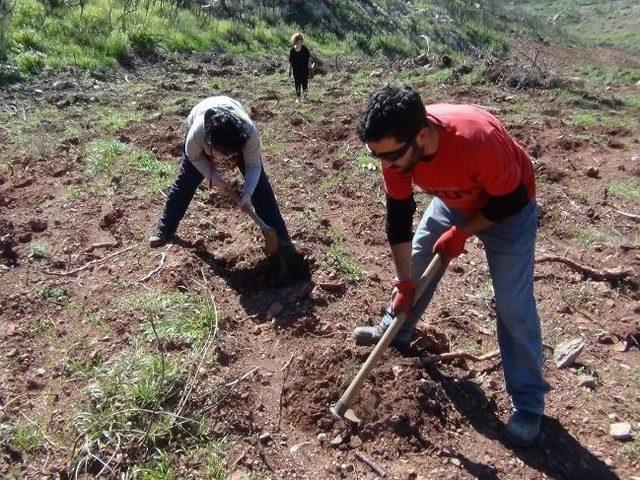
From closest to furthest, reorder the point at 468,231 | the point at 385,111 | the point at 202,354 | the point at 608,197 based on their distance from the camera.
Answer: the point at 385,111 < the point at 468,231 < the point at 202,354 < the point at 608,197

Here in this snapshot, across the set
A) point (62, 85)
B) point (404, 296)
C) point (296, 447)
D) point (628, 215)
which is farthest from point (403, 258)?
point (62, 85)

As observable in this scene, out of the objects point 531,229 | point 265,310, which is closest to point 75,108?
point 265,310

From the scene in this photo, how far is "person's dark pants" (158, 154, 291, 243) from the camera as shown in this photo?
13.7 ft

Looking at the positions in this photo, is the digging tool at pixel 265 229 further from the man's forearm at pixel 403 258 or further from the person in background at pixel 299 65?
the person in background at pixel 299 65

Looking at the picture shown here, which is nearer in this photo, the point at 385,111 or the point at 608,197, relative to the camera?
the point at 385,111

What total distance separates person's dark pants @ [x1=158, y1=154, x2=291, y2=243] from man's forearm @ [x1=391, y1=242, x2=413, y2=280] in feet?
4.63

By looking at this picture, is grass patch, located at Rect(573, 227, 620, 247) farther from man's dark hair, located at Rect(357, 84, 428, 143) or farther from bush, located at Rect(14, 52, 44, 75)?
bush, located at Rect(14, 52, 44, 75)

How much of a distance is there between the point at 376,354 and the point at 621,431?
3.89 ft

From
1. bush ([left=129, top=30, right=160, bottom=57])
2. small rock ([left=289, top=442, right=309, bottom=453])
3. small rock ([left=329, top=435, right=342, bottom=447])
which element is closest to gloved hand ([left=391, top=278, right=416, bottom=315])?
small rock ([left=329, top=435, right=342, bottom=447])

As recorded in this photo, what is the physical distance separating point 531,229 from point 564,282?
1835 millimetres

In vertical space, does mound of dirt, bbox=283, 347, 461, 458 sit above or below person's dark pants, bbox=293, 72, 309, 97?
above

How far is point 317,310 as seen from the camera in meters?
3.86

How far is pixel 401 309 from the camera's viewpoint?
2969 mm

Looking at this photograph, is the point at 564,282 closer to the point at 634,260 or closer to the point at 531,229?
the point at 634,260
